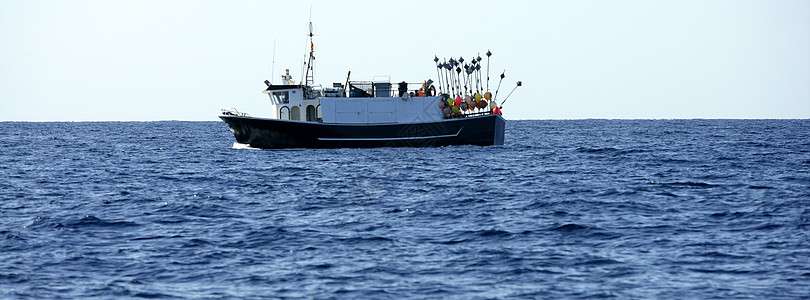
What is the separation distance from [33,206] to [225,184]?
7631 mm

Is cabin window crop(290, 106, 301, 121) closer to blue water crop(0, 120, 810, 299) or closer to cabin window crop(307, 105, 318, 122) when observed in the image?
cabin window crop(307, 105, 318, 122)

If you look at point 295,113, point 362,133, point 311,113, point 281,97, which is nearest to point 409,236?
point 362,133

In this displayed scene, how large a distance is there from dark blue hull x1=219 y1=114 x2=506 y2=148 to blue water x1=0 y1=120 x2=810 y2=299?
14.2 m

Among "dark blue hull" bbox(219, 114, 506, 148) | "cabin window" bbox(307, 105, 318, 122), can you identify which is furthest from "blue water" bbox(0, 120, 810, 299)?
"cabin window" bbox(307, 105, 318, 122)

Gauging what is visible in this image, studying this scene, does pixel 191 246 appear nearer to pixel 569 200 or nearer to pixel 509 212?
pixel 509 212

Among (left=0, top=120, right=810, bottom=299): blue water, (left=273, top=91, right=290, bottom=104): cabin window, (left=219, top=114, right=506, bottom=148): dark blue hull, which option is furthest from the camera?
(left=273, top=91, right=290, bottom=104): cabin window

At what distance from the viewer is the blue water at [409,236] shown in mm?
12875

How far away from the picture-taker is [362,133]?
47.4 m

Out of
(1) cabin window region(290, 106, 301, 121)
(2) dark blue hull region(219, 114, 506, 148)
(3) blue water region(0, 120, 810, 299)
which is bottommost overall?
(3) blue water region(0, 120, 810, 299)

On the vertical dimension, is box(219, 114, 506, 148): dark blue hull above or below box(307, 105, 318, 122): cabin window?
below

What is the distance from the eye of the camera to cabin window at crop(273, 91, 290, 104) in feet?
163

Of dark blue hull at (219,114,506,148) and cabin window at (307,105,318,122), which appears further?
cabin window at (307,105,318,122)

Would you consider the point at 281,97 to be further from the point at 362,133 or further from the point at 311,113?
the point at 362,133

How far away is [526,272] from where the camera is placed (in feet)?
45.0
